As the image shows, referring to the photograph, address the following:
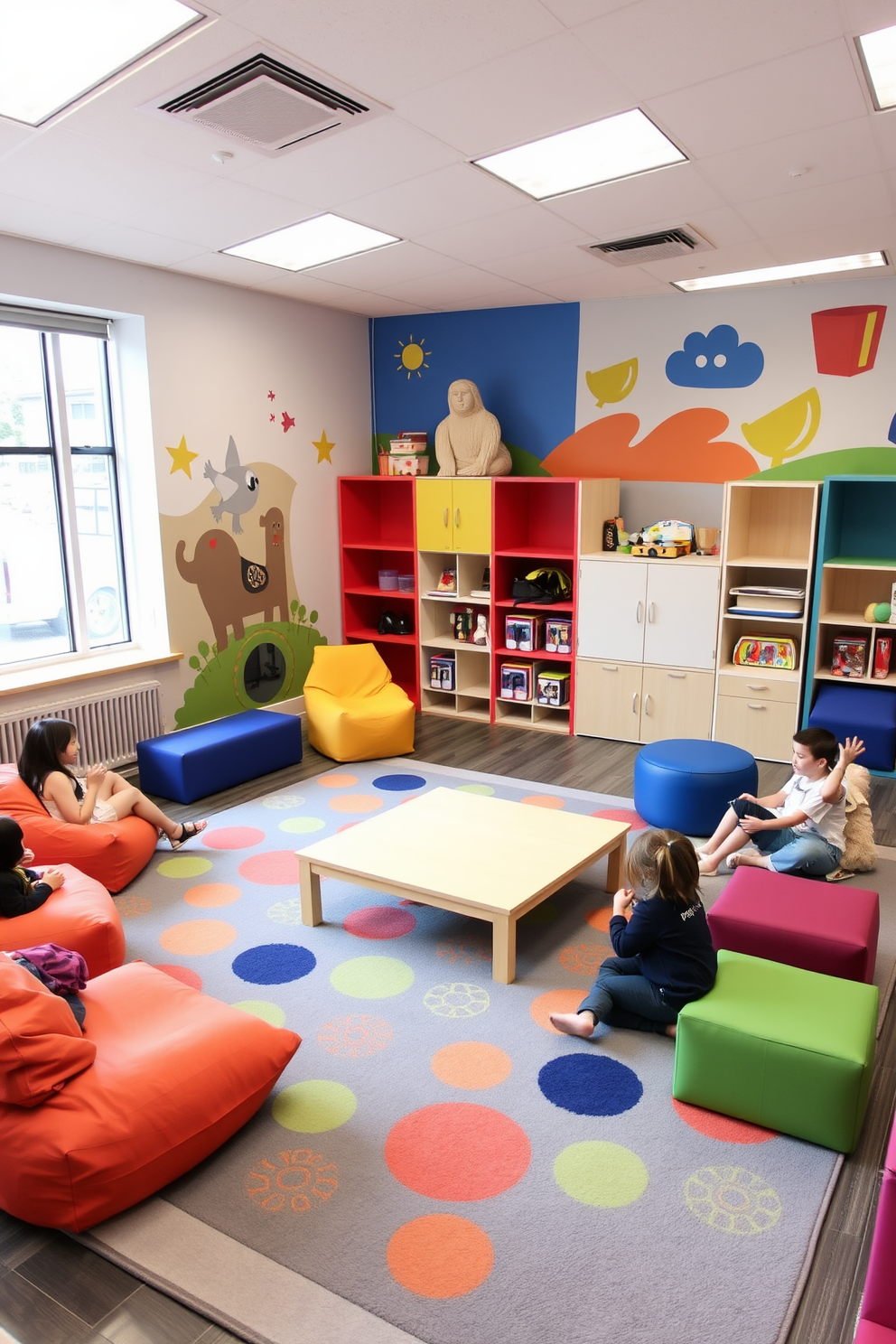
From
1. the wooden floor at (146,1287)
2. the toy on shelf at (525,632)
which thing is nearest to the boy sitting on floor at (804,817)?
the wooden floor at (146,1287)

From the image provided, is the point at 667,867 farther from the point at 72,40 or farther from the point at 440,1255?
the point at 72,40

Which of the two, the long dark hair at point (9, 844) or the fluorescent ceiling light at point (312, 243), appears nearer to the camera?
the long dark hair at point (9, 844)

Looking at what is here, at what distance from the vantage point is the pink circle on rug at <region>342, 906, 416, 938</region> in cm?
359

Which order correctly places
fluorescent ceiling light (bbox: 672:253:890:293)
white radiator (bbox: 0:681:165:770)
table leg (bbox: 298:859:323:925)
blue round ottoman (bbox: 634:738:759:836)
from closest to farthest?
table leg (bbox: 298:859:323:925) < blue round ottoman (bbox: 634:738:759:836) < white radiator (bbox: 0:681:165:770) < fluorescent ceiling light (bbox: 672:253:890:293)

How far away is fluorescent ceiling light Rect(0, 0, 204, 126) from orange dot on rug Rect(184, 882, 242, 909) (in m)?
2.93

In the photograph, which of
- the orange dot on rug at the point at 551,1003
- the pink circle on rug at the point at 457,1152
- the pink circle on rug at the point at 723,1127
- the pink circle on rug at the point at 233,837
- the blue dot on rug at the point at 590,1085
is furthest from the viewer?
the pink circle on rug at the point at 233,837

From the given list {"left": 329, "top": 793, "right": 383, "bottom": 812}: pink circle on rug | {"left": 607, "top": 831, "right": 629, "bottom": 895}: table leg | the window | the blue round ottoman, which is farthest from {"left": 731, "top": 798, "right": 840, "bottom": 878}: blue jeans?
the window

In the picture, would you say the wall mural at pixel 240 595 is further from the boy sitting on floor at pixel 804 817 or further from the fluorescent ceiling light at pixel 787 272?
the boy sitting on floor at pixel 804 817

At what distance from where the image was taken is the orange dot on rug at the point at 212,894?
3.85 metres

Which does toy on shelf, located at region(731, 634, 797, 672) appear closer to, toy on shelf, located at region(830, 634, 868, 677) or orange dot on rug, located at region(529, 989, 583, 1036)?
toy on shelf, located at region(830, 634, 868, 677)

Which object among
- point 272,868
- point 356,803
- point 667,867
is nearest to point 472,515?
point 356,803

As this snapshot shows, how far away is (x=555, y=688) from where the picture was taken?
20.5 feet

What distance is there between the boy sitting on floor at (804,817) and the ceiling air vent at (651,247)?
2489 mm

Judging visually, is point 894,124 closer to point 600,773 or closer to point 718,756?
point 718,756
